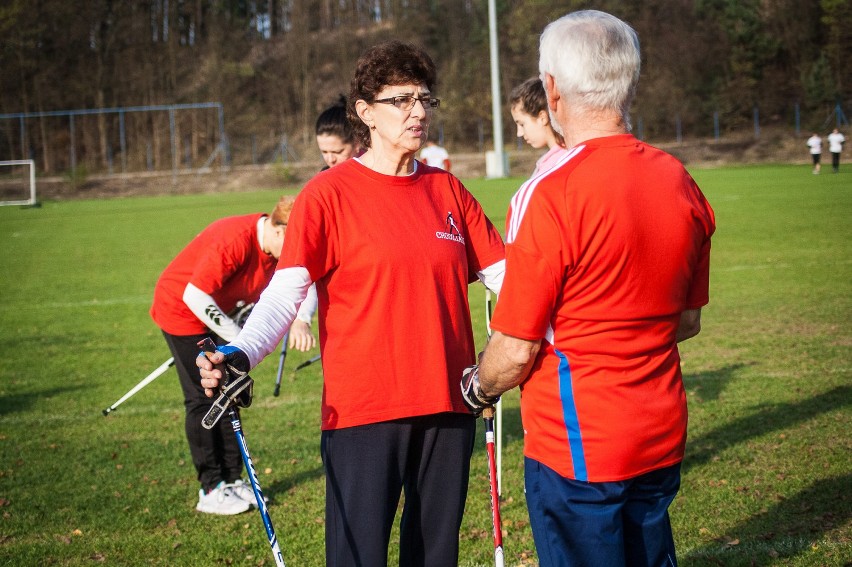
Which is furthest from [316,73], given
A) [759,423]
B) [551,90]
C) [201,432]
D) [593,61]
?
[593,61]

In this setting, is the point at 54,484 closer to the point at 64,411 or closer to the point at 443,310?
the point at 64,411

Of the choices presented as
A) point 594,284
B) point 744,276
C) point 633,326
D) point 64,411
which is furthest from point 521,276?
point 744,276

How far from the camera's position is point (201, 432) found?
18.3 ft

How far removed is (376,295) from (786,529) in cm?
296

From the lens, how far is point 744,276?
13469 mm

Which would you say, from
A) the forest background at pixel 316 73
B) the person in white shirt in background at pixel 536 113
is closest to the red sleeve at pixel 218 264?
the person in white shirt in background at pixel 536 113

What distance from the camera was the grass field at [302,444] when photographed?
4969mm

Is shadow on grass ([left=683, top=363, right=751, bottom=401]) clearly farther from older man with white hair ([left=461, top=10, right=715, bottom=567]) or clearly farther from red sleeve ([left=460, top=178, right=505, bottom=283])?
older man with white hair ([left=461, top=10, right=715, bottom=567])

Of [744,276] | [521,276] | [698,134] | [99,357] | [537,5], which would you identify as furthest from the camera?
[537,5]

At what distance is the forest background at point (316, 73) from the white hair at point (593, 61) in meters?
52.1

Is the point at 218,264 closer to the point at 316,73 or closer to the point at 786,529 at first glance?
the point at 786,529

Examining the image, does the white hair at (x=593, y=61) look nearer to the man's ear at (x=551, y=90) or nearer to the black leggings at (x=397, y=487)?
the man's ear at (x=551, y=90)

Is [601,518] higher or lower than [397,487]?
higher

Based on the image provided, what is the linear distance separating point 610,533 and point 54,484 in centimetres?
484
